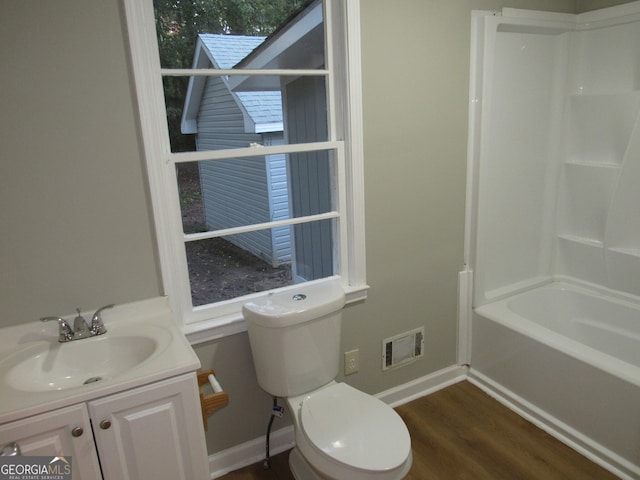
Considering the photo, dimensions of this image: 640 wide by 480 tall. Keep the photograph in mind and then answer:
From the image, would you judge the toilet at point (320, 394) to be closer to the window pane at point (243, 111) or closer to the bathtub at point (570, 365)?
the window pane at point (243, 111)

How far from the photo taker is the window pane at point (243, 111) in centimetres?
173

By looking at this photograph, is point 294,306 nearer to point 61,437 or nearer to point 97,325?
point 97,325

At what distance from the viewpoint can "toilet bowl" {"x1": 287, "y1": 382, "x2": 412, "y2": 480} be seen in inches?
58.6

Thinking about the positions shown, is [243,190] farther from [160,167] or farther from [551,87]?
[551,87]

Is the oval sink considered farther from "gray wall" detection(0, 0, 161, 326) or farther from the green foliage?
the green foliage

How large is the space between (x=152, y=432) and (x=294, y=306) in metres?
0.65

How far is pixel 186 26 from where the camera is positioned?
5.52 feet

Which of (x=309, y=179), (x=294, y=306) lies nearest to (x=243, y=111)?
(x=309, y=179)

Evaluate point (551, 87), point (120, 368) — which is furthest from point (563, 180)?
point (120, 368)

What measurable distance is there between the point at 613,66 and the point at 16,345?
3.04 metres

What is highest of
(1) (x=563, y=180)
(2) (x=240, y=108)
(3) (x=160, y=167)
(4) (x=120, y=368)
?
(2) (x=240, y=108)

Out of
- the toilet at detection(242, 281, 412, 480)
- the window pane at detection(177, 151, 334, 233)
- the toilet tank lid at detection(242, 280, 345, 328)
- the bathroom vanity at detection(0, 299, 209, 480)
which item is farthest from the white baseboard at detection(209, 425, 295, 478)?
the window pane at detection(177, 151, 334, 233)

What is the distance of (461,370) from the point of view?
2625mm

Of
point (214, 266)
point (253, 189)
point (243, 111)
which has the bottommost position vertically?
point (214, 266)
